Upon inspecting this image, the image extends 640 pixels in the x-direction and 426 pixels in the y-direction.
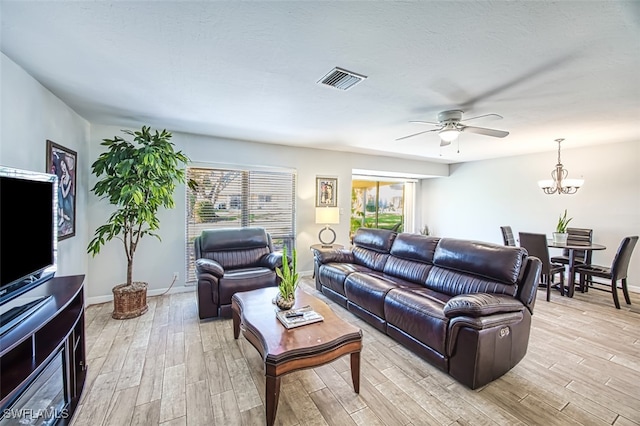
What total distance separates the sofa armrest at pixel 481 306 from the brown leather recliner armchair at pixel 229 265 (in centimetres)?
221

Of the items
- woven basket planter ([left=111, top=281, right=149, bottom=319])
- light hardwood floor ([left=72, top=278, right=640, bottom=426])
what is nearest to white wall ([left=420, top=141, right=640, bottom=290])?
light hardwood floor ([left=72, top=278, right=640, bottom=426])

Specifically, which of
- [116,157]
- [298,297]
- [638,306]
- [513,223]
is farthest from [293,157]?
[638,306]

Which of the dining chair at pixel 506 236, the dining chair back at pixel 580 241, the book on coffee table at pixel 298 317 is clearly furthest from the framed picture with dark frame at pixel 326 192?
the dining chair back at pixel 580 241

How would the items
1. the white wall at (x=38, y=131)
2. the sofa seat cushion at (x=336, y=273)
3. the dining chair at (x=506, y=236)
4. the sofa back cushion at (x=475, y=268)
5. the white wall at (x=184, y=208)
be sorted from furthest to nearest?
the dining chair at (x=506, y=236) → the white wall at (x=184, y=208) → the sofa seat cushion at (x=336, y=273) → the sofa back cushion at (x=475, y=268) → the white wall at (x=38, y=131)

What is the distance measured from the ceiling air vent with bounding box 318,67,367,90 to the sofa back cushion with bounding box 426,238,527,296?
6.63ft

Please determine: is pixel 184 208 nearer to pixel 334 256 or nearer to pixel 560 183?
pixel 334 256

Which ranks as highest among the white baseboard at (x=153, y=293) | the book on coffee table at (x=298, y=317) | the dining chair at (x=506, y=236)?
the dining chair at (x=506, y=236)

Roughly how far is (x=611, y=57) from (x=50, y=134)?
479cm

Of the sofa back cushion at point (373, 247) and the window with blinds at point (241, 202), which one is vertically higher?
the window with blinds at point (241, 202)

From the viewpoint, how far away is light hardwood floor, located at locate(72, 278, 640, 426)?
6.20 ft

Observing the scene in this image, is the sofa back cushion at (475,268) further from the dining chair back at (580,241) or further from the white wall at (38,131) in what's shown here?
the white wall at (38,131)

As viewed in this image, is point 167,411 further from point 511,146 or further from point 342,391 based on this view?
point 511,146

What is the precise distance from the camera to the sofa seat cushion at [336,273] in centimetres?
373

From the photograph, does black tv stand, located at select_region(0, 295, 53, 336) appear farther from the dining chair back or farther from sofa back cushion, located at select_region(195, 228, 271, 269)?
the dining chair back
